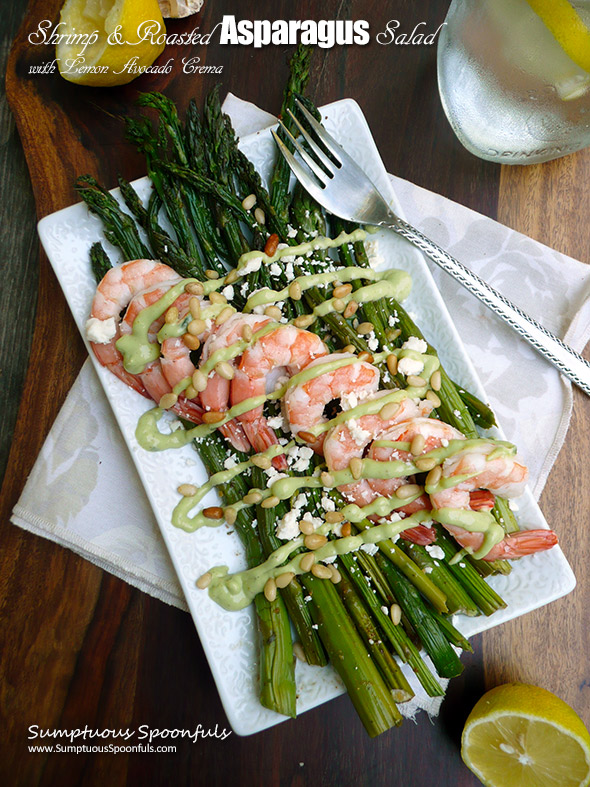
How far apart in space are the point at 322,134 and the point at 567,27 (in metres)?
1.01

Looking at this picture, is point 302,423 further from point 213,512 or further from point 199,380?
point 213,512

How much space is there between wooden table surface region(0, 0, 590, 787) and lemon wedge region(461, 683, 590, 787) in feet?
0.71

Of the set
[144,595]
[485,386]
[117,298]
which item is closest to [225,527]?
[144,595]

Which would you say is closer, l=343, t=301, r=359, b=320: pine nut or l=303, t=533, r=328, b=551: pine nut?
l=303, t=533, r=328, b=551: pine nut

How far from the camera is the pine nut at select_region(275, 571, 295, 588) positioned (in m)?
2.42

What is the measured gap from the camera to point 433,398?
2.54 meters

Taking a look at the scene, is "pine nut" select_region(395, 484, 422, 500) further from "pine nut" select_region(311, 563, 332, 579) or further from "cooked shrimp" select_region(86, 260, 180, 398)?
"cooked shrimp" select_region(86, 260, 180, 398)

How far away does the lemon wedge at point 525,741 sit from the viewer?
2379 millimetres

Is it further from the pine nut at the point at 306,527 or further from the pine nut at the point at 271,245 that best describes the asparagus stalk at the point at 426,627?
the pine nut at the point at 271,245

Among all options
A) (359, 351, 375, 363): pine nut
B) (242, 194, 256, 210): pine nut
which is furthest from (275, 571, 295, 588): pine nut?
(242, 194, 256, 210): pine nut

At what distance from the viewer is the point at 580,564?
2.81 metres

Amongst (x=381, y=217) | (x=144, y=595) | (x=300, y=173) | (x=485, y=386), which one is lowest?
(x=144, y=595)

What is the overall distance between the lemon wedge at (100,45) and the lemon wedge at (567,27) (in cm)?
159

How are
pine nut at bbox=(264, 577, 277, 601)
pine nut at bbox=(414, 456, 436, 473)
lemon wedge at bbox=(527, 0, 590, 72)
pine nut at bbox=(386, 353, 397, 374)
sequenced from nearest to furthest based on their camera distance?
lemon wedge at bbox=(527, 0, 590, 72)
pine nut at bbox=(414, 456, 436, 473)
pine nut at bbox=(264, 577, 277, 601)
pine nut at bbox=(386, 353, 397, 374)
